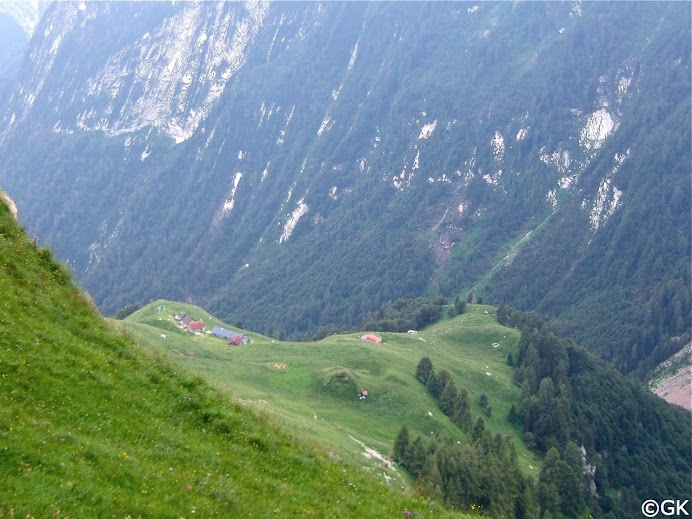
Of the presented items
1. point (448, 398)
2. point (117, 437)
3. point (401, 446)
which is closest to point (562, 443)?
point (448, 398)

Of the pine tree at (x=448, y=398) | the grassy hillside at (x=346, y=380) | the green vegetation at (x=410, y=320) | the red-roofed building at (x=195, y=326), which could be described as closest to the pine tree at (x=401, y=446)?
the grassy hillside at (x=346, y=380)

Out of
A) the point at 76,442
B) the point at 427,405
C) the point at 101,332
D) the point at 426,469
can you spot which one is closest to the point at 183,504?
the point at 76,442


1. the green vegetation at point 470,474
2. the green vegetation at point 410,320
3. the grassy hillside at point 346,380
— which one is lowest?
the green vegetation at point 470,474

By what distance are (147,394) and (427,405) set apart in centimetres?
7258

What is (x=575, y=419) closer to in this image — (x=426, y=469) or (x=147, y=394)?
(x=426, y=469)

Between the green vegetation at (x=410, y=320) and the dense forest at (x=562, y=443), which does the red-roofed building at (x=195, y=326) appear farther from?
the green vegetation at (x=410, y=320)

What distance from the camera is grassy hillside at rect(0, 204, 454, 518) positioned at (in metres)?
17.1

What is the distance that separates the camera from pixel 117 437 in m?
20.7

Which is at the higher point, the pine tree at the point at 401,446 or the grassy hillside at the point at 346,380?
the grassy hillside at the point at 346,380

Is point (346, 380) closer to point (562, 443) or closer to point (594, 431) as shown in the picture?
point (562, 443)

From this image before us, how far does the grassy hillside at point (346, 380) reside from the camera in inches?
2815

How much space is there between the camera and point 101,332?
26719 millimetres

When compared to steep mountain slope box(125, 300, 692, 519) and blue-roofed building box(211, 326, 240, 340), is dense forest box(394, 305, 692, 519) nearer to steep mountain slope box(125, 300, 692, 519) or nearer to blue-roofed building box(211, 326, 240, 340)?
steep mountain slope box(125, 300, 692, 519)

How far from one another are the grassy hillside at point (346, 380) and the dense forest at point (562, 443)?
13.0 feet
